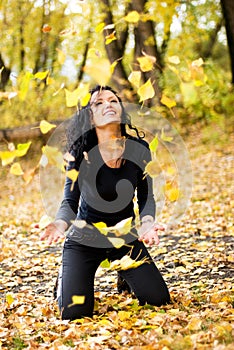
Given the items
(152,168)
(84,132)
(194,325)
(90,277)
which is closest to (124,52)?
(84,132)

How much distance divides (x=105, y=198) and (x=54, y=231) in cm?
46

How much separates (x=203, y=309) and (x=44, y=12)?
11116mm

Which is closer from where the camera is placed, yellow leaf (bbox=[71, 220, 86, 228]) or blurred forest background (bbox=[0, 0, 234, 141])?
yellow leaf (bbox=[71, 220, 86, 228])

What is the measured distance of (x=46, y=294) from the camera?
3.78m

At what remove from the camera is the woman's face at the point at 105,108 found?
3182 mm

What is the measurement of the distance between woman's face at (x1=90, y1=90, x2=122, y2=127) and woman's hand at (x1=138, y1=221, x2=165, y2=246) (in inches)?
26.4

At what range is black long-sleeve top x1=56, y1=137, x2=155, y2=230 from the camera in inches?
130

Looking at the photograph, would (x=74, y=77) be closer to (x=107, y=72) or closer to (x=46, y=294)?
(x=46, y=294)

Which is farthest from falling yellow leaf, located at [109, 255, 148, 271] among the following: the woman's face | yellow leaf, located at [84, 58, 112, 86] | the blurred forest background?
the blurred forest background

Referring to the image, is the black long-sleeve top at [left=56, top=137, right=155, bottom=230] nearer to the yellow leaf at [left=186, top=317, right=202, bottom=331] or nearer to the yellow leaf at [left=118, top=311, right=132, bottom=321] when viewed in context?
the yellow leaf at [left=118, top=311, right=132, bottom=321]

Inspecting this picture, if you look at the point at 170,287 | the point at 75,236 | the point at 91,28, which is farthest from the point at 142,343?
the point at 91,28

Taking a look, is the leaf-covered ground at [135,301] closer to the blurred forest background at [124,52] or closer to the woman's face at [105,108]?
the woman's face at [105,108]

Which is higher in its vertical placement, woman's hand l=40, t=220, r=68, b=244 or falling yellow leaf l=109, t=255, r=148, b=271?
woman's hand l=40, t=220, r=68, b=244

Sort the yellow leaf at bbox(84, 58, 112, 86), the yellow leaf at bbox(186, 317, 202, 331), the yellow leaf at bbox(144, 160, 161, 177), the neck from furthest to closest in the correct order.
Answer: the neck, the yellow leaf at bbox(144, 160, 161, 177), the yellow leaf at bbox(186, 317, 202, 331), the yellow leaf at bbox(84, 58, 112, 86)
